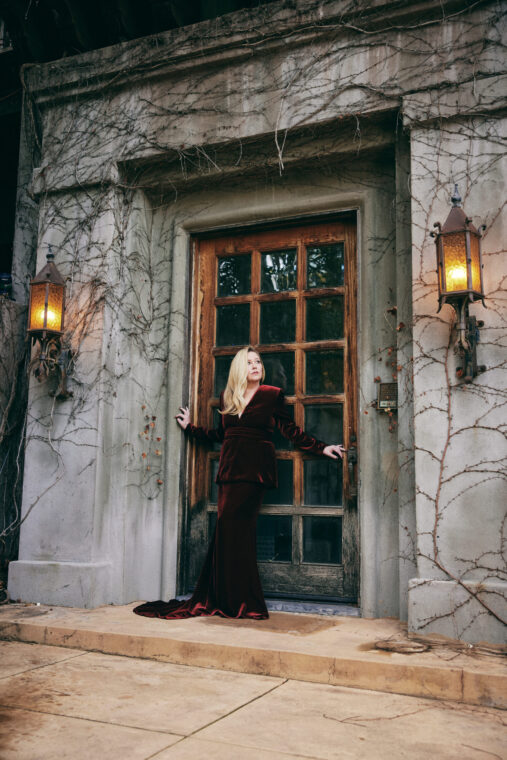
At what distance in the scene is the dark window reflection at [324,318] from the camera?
5.12m

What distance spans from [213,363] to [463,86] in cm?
281

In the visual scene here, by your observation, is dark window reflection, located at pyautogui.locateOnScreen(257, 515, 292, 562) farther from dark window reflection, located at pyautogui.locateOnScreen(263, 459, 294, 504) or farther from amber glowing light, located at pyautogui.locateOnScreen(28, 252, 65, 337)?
amber glowing light, located at pyautogui.locateOnScreen(28, 252, 65, 337)

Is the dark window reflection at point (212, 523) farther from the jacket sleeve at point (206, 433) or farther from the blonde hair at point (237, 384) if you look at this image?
the blonde hair at point (237, 384)

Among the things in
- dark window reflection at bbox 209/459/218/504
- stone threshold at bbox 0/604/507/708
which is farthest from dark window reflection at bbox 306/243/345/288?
stone threshold at bbox 0/604/507/708

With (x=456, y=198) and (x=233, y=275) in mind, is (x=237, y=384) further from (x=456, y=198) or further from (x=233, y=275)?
(x=456, y=198)

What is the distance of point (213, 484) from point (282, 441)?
71 cm

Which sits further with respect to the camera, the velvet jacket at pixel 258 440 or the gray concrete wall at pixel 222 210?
the velvet jacket at pixel 258 440

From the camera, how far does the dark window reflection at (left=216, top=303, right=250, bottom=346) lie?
5.42 metres

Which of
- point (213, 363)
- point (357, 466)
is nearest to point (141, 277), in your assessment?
point (213, 363)

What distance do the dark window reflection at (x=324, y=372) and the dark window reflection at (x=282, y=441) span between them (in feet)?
0.69

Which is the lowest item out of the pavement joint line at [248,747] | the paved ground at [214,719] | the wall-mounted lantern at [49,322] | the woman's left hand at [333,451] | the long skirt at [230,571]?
the paved ground at [214,719]

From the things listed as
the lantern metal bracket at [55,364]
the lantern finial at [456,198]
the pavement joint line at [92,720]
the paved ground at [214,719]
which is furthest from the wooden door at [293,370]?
the pavement joint line at [92,720]

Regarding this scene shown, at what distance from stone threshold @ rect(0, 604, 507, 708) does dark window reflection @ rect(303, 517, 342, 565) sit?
440 millimetres

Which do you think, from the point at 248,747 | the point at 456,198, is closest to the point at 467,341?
the point at 456,198
